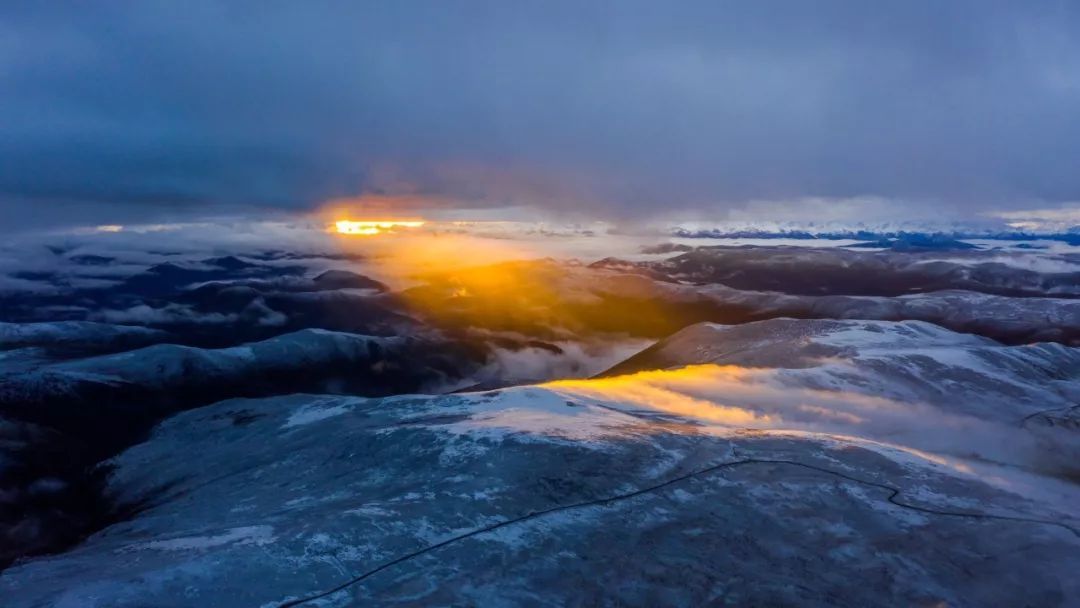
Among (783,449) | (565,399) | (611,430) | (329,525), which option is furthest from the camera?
(565,399)

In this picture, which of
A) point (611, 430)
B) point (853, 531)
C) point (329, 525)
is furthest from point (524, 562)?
point (611, 430)

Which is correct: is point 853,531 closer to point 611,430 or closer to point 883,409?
point 611,430

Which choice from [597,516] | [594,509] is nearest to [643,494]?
[594,509]

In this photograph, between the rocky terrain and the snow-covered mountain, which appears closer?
the snow-covered mountain

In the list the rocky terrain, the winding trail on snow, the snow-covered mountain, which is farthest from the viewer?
the rocky terrain

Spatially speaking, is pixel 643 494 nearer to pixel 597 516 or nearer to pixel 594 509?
pixel 594 509

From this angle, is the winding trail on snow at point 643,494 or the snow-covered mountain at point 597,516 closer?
the winding trail on snow at point 643,494

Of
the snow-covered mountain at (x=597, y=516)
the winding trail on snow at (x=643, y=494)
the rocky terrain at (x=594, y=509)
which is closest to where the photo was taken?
the winding trail on snow at (x=643, y=494)

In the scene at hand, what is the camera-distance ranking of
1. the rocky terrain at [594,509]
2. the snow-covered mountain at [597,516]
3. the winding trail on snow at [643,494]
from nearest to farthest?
the winding trail on snow at [643,494]
the snow-covered mountain at [597,516]
the rocky terrain at [594,509]
